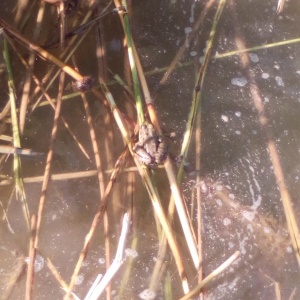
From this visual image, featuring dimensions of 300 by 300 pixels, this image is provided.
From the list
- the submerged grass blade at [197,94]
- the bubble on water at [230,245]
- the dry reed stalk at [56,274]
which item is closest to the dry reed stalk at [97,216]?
the dry reed stalk at [56,274]

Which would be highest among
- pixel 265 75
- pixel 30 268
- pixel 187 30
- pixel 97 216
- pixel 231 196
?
pixel 187 30

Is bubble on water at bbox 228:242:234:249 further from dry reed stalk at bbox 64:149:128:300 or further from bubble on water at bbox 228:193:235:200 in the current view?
dry reed stalk at bbox 64:149:128:300

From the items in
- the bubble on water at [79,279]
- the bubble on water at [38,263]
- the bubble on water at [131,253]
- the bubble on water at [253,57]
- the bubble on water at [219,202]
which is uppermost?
the bubble on water at [253,57]

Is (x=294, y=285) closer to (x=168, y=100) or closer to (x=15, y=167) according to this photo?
(x=168, y=100)

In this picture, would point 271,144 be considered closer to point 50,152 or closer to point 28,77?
point 50,152

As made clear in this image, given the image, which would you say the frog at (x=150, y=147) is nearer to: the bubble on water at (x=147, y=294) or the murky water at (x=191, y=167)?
the murky water at (x=191, y=167)

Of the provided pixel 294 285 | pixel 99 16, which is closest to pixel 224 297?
pixel 294 285

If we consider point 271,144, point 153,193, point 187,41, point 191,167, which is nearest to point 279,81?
point 271,144
